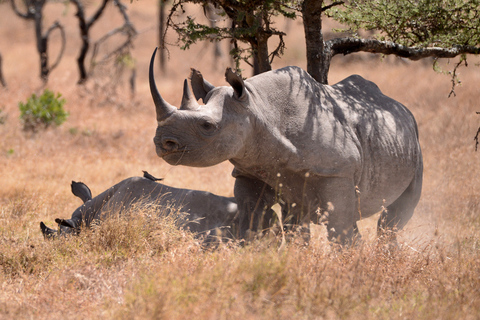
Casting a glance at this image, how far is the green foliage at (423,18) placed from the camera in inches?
251

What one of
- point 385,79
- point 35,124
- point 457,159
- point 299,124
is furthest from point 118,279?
point 385,79

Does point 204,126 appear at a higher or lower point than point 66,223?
higher

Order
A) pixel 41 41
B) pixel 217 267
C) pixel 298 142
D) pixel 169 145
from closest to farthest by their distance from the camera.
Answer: pixel 217 267
pixel 169 145
pixel 298 142
pixel 41 41

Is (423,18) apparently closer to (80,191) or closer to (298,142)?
(298,142)

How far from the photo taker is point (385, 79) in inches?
645

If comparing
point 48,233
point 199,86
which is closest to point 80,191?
point 48,233

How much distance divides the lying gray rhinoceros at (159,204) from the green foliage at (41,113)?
688 cm

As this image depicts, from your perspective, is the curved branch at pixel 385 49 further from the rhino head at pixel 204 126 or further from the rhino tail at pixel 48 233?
the rhino tail at pixel 48 233

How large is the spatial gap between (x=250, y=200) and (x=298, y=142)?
890mm

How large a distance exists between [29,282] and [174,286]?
1.47 metres

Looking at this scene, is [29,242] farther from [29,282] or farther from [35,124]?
[35,124]

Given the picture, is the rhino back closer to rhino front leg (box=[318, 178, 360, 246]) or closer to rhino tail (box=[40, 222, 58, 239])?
rhino front leg (box=[318, 178, 360, 246])

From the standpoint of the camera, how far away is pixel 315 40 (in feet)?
20.2

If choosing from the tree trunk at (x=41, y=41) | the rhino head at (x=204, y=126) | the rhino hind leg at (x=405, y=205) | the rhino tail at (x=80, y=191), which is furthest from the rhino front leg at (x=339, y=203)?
the tree trunk at (x=41, y=41)
